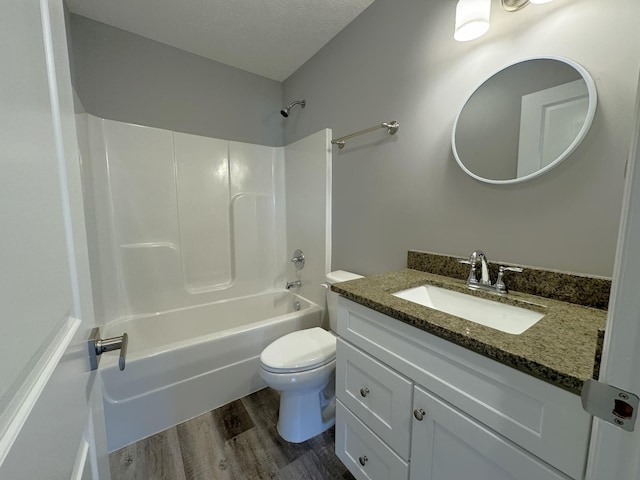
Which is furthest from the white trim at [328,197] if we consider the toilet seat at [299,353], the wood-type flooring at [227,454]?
the wood-type flooring at [227,454]

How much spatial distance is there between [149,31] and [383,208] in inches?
82.0

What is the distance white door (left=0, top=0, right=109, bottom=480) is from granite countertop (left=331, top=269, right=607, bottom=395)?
77 cm

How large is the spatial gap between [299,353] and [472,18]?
1.69 meters

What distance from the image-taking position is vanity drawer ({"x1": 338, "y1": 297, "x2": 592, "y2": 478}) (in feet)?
1.66

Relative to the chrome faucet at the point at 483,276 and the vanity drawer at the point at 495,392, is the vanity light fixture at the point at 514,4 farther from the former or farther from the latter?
the vanity drawer at the point at 495,392

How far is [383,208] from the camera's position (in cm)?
155

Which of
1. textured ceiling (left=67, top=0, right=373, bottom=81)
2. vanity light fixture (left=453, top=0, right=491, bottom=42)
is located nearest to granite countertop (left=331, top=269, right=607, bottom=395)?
vanity light fixture (left=453, top=0, right=491, bottom=42)

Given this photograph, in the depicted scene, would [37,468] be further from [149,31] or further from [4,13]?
[149,31]

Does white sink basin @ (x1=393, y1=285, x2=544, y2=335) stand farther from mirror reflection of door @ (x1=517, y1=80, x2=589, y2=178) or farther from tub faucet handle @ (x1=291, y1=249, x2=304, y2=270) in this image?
tub faucet handle @ (x1=291, y1=249, x2=304, y2=270)

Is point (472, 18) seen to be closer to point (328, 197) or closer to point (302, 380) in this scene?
point (328, 197)

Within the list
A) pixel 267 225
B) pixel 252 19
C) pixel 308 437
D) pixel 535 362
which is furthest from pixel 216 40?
pixel 308 437

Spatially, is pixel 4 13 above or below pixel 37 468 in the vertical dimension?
above

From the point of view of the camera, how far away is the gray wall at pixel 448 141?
81 centimetres

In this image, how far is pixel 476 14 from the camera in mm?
977
